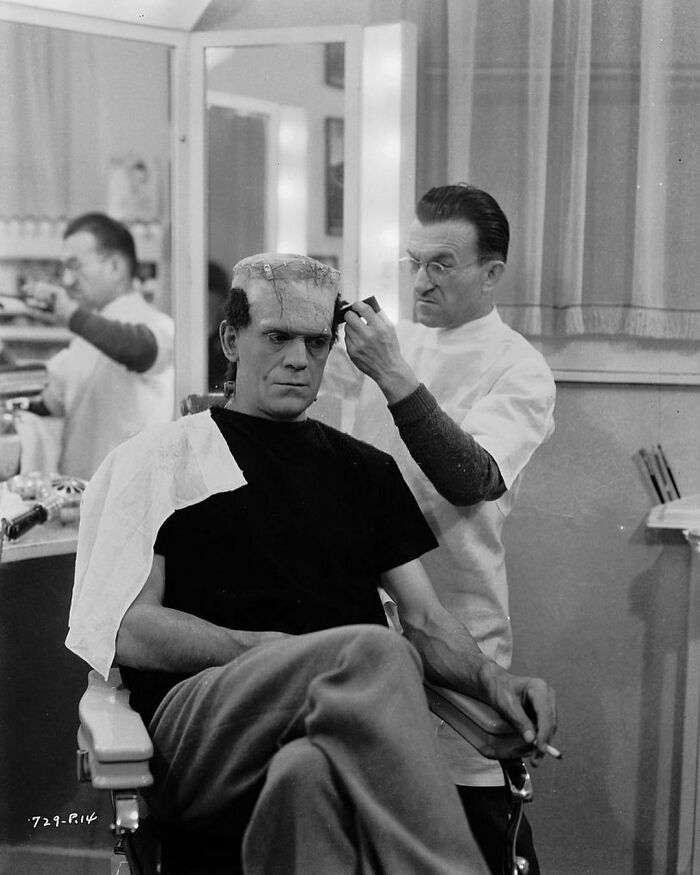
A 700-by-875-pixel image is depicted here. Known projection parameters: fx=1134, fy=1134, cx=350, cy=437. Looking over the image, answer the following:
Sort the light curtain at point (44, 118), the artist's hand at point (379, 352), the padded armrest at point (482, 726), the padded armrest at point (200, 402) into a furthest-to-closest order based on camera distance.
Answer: the light curtain at point (44, 118) → the padded armrest at point (200, 402) → the artist's hand at point (379, 352) → the padded armrest at point (482, 726)

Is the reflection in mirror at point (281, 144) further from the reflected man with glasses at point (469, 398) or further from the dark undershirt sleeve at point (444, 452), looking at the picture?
the dark undershirt sleeve at point (444, 452)

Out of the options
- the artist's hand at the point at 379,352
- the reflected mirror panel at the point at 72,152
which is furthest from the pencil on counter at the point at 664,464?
the reflected mirror panel at the point at 72,152

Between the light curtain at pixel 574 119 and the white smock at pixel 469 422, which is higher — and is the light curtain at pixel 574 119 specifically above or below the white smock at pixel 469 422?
above

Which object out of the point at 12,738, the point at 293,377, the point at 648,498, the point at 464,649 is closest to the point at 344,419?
the point at 293,377

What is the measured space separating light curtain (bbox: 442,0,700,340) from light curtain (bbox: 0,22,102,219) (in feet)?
2.59

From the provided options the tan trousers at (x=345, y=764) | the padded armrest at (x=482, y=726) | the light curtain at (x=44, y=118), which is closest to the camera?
the tan trousers at (x=345, y=764)

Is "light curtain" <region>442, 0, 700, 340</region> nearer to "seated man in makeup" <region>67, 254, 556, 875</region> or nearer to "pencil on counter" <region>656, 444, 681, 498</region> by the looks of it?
"pencil on counter" <region>656, 444, 681, 498</region>

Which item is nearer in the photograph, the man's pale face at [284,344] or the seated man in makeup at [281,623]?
the seated man in makeup at [281,623]

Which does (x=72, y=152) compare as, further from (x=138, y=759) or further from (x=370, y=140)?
(x=138, y=759)

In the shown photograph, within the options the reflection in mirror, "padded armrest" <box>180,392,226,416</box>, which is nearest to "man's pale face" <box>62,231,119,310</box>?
the reflection in mirror

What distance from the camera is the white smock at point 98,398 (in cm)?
250

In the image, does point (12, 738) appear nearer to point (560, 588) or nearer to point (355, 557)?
point (355, 557)

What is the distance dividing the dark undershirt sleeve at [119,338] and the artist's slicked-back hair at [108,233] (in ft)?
0.40

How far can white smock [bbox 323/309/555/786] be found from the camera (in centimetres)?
215
